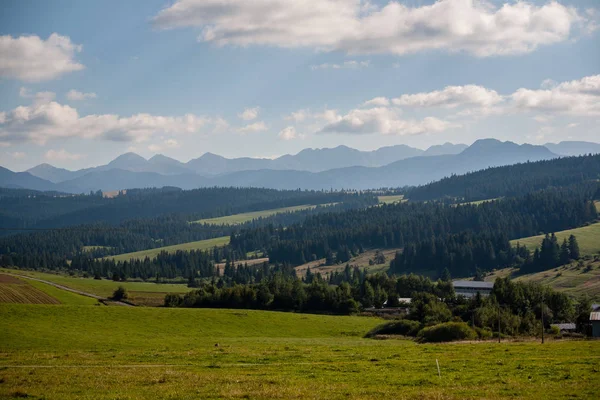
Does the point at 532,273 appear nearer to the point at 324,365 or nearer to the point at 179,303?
the point at 179,303

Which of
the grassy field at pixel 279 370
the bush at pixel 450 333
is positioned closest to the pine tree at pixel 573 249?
the bush at pixel 450 333

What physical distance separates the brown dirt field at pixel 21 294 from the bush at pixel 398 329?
5746 cm

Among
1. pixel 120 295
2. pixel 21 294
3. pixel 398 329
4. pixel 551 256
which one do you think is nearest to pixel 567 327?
pixel 398 329

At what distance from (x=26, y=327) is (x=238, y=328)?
24.7m

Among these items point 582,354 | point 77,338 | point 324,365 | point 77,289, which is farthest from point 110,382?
point 77,289

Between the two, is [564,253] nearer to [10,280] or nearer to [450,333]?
[450,333]

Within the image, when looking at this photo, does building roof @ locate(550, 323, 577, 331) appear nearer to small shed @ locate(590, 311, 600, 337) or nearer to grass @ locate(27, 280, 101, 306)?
small shed @ locate(590, 311, 600, 337)

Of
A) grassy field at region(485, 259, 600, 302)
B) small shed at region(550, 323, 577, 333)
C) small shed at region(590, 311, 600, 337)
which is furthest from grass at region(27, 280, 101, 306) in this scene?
grassy field at region(485, 259, 600, 302)

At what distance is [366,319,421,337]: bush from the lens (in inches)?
2741

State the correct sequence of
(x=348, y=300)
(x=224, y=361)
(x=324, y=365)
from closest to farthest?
(x=324, y=365) → (x=224, y=361) → (x=348, y=300)

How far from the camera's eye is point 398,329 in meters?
71.3

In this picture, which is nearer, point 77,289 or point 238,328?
point 238,328

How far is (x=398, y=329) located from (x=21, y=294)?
6724 cm

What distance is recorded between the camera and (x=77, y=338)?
58.9 meters
